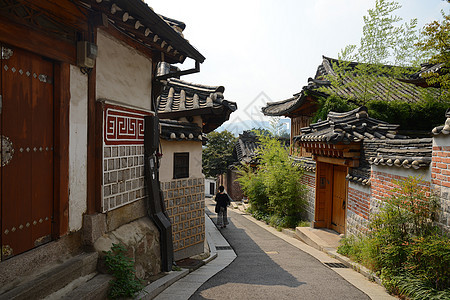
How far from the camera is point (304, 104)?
17.0m

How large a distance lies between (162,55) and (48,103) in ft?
10.4

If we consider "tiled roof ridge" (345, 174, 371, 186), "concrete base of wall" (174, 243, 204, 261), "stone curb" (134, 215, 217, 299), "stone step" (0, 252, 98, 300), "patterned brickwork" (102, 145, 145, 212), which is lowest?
"concrete base of wall" (174, 243, 204, 261)

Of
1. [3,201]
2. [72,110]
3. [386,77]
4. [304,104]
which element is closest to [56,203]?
[3,201]

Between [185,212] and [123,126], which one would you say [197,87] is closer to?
[185,212]

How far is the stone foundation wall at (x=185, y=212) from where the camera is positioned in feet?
28.0

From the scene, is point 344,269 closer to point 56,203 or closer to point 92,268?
point 92,268

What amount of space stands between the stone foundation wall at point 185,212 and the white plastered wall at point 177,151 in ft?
0.59

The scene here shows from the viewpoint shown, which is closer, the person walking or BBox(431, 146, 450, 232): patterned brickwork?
BBox(431, 146, 450, 232): patterned brickwork

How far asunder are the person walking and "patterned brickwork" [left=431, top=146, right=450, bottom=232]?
9.44m

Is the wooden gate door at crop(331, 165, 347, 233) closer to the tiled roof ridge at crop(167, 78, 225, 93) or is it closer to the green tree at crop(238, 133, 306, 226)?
the green tree at crop(238, 133, 306, 226)

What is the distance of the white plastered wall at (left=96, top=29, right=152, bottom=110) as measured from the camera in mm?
5280

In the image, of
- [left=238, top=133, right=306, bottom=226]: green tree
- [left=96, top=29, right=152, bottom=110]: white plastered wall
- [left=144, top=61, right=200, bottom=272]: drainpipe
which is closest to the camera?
[left=96, top=29, right=152, bottom=110]: white plastered wall

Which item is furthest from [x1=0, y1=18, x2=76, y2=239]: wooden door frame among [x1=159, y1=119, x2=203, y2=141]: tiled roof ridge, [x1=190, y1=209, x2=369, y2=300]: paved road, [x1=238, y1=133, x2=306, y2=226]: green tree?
[x1=238, y1=133, x2=306, y2=226]: green tree

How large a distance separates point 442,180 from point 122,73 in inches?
237
